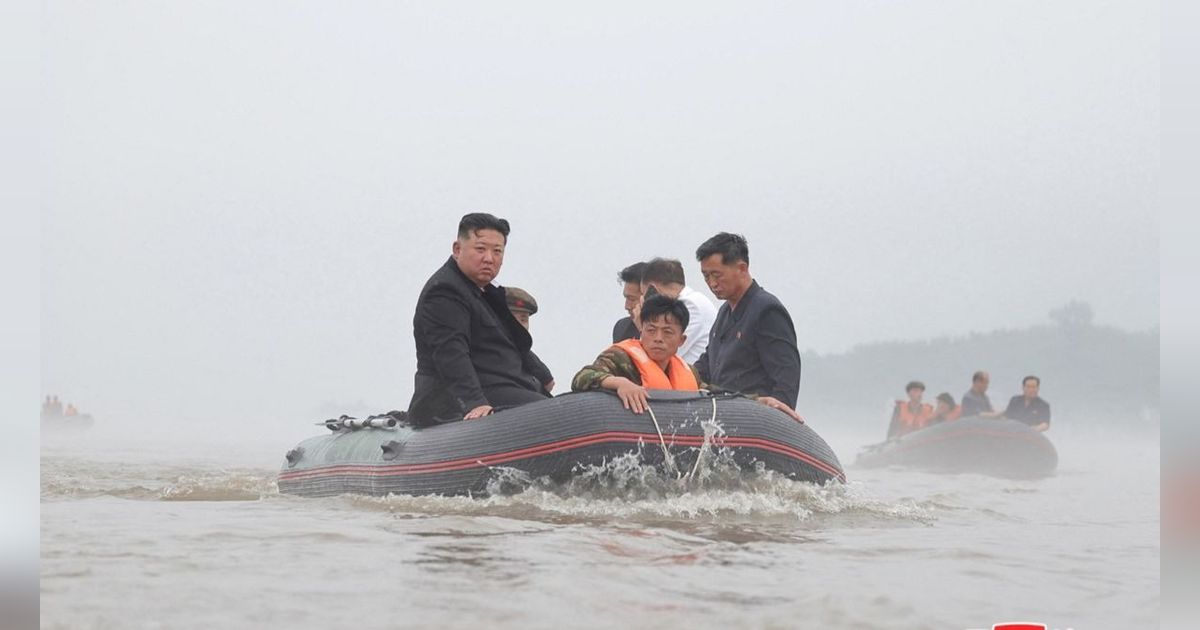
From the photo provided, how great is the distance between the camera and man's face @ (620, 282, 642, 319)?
6.20 m

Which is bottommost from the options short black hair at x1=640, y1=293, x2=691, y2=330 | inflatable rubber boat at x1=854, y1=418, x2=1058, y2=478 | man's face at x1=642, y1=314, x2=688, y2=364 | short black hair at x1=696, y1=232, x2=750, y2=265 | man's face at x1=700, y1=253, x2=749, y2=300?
inflatable rubber boat at x1=854, y1=418, x2=1058, y2=478

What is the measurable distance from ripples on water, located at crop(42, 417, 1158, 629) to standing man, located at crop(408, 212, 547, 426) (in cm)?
46

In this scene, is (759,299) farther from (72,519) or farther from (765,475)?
(72,519)

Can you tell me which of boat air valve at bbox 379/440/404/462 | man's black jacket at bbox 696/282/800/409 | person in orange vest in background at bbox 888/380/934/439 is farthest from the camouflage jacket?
person in orange vest in background at bbox 888/380/934/439

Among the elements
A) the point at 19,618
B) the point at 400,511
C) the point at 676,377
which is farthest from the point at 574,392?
the point at 19,618

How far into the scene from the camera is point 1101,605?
3.62 meters

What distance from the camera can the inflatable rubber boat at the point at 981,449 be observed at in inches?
428

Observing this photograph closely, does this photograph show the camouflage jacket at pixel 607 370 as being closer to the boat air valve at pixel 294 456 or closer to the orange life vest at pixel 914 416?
the boat air valve at pixel 294 456

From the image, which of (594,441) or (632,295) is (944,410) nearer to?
(632,295)

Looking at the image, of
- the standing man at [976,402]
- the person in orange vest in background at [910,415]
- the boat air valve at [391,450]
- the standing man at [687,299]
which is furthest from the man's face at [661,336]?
the person in orange vest in background at [910,415]

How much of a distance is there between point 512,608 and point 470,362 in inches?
86.3

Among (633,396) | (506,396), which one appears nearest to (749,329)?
(633,396)

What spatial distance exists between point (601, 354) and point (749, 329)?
747mm

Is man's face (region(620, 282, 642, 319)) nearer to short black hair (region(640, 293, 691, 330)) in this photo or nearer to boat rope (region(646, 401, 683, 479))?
short black hair (region(640, 293, 691, 330))
